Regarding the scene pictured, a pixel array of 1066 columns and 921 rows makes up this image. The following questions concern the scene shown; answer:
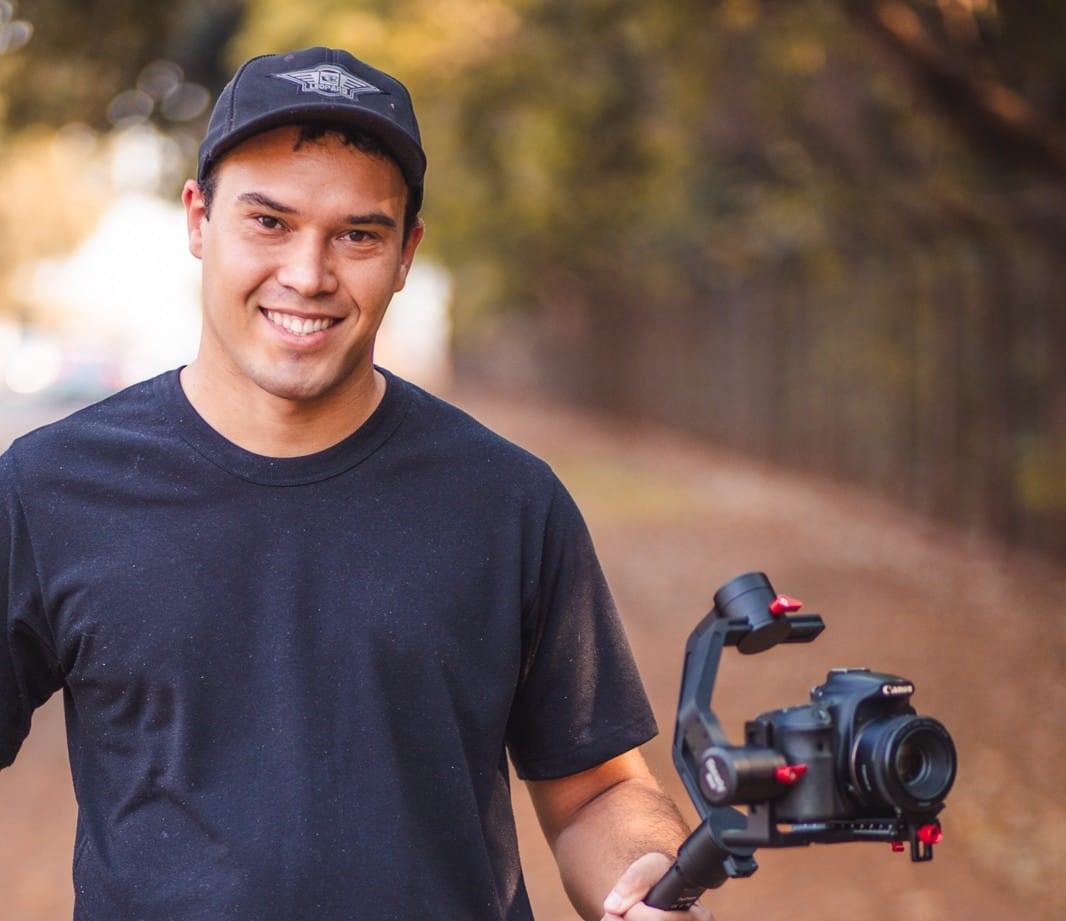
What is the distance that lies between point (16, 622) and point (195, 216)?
0.73 meters

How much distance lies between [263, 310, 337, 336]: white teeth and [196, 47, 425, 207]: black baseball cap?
0.90 ft

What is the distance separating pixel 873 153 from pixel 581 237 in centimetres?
1109

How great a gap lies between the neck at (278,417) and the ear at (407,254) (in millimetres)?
195

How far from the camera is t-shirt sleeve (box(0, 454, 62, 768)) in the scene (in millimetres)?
2391

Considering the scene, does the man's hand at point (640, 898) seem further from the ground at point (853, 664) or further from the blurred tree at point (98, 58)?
the blurred tree at point (98, 58)

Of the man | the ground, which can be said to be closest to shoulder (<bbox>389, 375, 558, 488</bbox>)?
the man

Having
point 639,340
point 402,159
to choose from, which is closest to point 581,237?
point 639,340

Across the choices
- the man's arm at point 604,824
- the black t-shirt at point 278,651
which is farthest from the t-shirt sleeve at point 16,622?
the man's arm at point 604,824

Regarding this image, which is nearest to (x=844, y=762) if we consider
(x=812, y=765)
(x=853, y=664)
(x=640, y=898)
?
(x=812, y=765)

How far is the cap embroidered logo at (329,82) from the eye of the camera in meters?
2.46

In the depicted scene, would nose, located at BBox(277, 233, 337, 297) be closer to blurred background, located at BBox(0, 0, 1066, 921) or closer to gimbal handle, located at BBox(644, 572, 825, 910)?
gimbal handle, located at BBox(644, 572, 825, 910)

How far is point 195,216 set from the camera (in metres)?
2.65

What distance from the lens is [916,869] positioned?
6406 mm

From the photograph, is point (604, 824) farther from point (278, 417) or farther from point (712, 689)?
point (278, 417)
